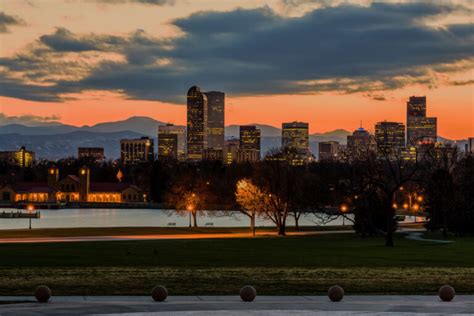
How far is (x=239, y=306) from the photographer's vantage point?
2438 cm

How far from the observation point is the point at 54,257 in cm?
4838

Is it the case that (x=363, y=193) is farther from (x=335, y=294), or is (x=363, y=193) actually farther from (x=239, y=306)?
(x=239, y=306)

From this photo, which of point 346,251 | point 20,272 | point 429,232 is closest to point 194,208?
point 429,232

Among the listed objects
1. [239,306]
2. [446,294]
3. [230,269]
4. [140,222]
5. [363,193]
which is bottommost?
[140,222]

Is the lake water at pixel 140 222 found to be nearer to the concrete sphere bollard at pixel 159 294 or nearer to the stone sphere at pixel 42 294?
the concrete sphere bollard at pixel 159 294

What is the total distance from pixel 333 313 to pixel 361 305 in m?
2.02

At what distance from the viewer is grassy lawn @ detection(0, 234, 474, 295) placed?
1211 inches

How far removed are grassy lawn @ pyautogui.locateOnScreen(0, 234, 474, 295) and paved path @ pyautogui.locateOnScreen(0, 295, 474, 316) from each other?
8.50ft

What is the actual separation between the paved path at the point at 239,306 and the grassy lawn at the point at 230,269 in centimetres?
259

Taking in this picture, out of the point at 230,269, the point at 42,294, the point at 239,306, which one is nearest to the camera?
the point at 239,306

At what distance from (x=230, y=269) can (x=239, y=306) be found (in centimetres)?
1469

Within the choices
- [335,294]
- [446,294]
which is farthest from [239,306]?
[446,294]

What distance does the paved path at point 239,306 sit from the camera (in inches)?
907

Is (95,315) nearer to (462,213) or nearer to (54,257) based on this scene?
(54,257)
